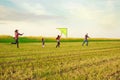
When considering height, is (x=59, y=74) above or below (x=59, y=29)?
below

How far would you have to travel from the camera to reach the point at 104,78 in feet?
28.3

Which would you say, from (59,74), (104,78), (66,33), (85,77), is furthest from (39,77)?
(66,33)

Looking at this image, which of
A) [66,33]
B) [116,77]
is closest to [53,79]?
[116,77]

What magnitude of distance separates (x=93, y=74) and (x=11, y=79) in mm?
3112

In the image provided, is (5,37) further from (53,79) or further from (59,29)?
(53,79)

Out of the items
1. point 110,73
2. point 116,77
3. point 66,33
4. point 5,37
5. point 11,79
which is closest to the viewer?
point 11,79

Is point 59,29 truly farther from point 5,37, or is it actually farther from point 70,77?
point 5,37

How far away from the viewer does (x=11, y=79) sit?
822 centimetres

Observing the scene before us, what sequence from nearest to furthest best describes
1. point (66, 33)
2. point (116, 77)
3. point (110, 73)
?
point (116, 77) < point (110, 73) < point (66, 33)

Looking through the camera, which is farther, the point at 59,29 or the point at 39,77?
the point at 59,29

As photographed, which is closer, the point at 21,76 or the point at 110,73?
the point at 21,76

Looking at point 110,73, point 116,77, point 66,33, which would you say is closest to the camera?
point 116,77

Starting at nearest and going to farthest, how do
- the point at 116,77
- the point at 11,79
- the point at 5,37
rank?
the point at 11,79 < the point at 116,77 < the point at 5,37

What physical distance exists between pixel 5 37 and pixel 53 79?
74095 millimetres
